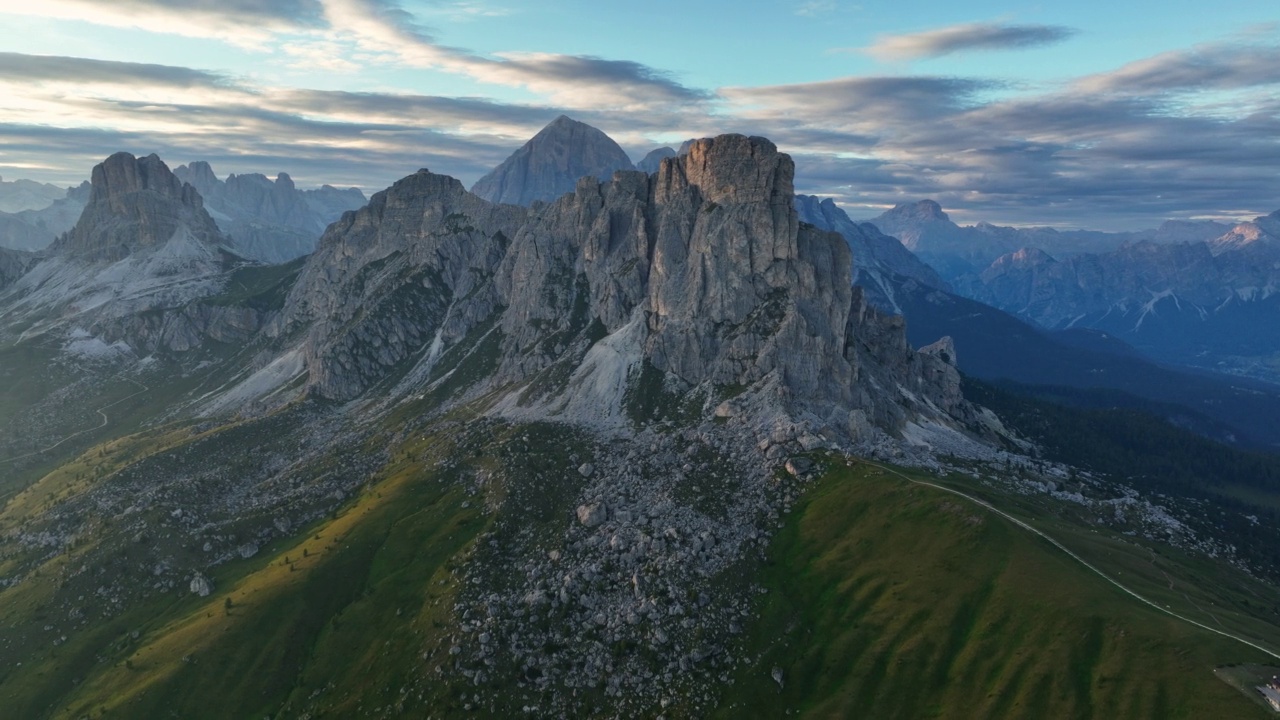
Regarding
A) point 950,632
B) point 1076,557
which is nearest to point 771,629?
point 950,632

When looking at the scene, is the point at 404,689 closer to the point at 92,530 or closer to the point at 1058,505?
the point at 92,530

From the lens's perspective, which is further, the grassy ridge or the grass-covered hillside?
the grass-covered hillside

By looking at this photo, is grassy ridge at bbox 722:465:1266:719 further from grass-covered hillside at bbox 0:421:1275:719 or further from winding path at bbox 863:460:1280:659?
winding path at bbox 863:460:1280:659

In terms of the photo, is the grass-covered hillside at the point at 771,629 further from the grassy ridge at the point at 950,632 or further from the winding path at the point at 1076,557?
the winding path at the point at 1076,557

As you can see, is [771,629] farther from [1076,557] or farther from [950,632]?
[1076,557]

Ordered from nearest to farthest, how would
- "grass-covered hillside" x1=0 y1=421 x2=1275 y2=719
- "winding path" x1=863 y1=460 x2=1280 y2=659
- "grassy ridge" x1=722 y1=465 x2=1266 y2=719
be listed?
"grassy ridge" x1=722 y1=465 x2=1266 y2=719 → "winding path" x1=863 y1=460 x2=1280 y2=659 → "grass-covered hillside" x1=0 y1=421 x2=1275 y2=719

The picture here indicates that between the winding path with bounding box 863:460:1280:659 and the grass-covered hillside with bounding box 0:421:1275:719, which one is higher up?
the winding path with bounding box 863:460:1280:659

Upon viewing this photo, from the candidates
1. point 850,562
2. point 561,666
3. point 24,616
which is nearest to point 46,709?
point 24,616

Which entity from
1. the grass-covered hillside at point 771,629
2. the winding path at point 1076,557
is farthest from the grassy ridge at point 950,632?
the winding path at point 1076,557

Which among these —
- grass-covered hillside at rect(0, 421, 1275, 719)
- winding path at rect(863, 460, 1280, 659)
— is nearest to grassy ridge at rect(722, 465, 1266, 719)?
grass-covered hillside at rect(0, 421, 1275, 719)
